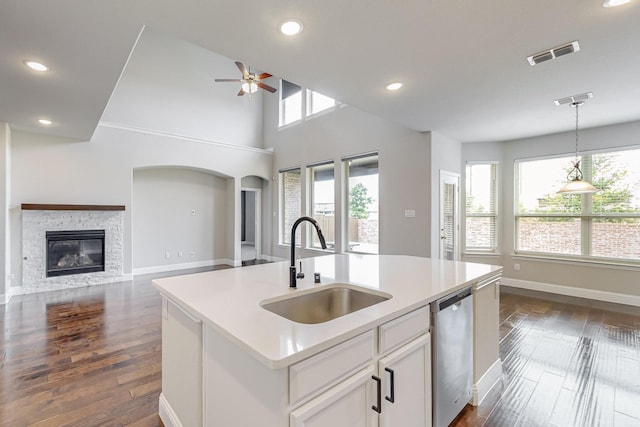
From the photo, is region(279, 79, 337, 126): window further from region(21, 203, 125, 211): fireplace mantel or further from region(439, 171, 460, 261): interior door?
region(21, 203, 125, 211): fireplace mantel

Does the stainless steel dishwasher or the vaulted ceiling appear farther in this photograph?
the vaulted ceiling

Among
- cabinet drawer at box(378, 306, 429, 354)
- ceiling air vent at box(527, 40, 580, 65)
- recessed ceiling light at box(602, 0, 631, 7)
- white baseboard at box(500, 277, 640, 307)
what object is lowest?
white baseboard at box(500, 277, 640, 307)

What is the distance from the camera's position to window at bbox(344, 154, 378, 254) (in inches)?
235

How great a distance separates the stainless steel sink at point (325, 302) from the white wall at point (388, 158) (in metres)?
3.48

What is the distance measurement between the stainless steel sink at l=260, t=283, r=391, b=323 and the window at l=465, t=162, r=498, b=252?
4.77 meters

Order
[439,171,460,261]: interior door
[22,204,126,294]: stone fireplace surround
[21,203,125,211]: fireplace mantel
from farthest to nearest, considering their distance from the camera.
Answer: [439,171,460,261]: interior door
[22,204,126,294]: stone fireplace surround
[21,203,125,211]: fireplace mantel

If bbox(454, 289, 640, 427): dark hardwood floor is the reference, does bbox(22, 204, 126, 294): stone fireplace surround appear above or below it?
above

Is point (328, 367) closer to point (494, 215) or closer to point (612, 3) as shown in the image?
point (612, 3)

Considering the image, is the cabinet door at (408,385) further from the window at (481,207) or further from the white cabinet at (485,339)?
the window at (481,207)

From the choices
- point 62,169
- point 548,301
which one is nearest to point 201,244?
point 62,169

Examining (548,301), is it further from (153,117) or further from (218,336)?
(153,117)

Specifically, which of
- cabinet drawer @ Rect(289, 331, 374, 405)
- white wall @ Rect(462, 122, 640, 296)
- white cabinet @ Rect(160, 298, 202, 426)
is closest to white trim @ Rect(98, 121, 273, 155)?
white wall @ Rect(462, 122, 640, 296)

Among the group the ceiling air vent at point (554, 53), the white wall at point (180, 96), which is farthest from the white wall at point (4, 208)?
the ceiling air vent at point (554, 53)

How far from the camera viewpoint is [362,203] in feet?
20.4
